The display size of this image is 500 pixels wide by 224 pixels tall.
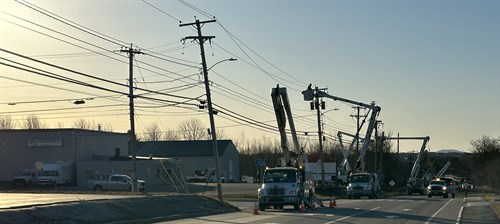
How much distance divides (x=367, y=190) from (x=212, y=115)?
2246 centimetres

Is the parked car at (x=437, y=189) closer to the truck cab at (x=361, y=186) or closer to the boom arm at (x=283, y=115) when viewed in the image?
the truck cab at (x=361, y=186)

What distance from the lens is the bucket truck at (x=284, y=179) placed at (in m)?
39.8

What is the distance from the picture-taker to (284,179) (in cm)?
4050

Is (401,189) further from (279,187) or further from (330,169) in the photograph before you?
(279,187)

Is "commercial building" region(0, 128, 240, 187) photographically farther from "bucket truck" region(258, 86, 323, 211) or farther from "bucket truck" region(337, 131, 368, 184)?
"bucket truck" region(258, 86, 323, 211)

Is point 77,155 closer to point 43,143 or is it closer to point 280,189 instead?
point 43,143

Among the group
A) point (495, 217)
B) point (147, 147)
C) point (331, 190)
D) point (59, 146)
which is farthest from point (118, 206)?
point (147, 147)

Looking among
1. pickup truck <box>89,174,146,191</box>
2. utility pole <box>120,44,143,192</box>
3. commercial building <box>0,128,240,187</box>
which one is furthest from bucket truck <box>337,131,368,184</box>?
utility pole <box>120,44,143,192</box>

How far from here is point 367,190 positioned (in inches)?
2493

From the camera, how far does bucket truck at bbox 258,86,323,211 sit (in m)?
39.8

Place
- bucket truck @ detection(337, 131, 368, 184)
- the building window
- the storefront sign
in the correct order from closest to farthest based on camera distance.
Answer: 1. bucket truck @ detection(337, 131, 368, 184)
2. the building window
3. the storefront sign

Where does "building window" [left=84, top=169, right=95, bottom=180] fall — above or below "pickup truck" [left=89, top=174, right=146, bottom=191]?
above

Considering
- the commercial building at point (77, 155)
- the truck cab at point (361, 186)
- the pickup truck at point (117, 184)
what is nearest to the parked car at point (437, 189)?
the truck cab at point (361, 186)

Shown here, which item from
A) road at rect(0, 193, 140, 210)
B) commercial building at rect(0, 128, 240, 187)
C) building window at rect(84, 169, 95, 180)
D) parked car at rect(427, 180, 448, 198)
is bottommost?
parked car at rect(427, 180, 448, 198)
